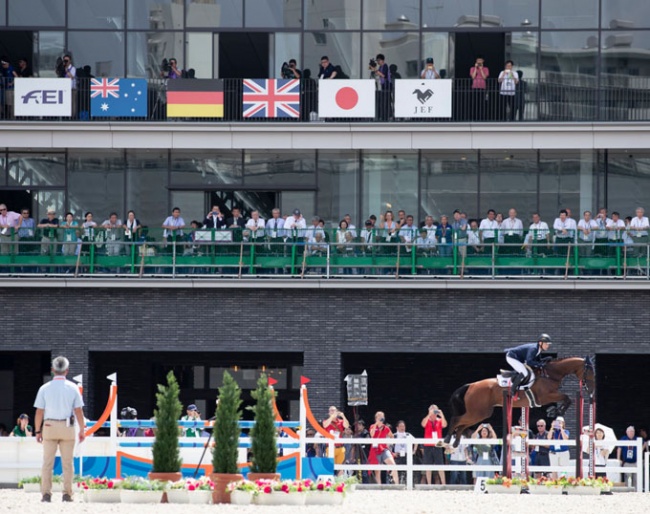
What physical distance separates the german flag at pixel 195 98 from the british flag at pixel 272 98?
2.51 ft

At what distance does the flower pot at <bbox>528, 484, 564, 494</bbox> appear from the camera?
28016mm

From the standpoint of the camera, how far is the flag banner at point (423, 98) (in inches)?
1613

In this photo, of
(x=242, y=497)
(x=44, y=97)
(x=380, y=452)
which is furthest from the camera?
(x=44, y=97)

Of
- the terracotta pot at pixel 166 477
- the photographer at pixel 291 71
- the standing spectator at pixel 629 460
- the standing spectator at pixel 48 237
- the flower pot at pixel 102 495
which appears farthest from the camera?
the photographer at pixel 291 71

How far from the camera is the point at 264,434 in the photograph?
24.0 m

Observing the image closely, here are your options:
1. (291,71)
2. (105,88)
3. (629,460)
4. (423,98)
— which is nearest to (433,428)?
(629,460)

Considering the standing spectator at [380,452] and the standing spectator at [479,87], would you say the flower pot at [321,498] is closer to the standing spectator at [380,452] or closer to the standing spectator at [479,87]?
the standing spectator at [380,452]

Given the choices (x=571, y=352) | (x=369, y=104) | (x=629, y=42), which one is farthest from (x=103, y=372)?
(x=629, y=42)

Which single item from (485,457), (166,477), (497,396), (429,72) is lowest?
(485,457)

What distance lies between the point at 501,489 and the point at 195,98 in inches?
658

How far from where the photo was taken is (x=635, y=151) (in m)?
41.9

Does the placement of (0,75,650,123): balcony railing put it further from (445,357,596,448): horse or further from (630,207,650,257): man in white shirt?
(445,357,596,448): horse

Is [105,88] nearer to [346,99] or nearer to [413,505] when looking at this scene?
[346,99]

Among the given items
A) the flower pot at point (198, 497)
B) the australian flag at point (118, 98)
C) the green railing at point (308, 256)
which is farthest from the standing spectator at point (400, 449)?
the australian flag at point (118, 98)
